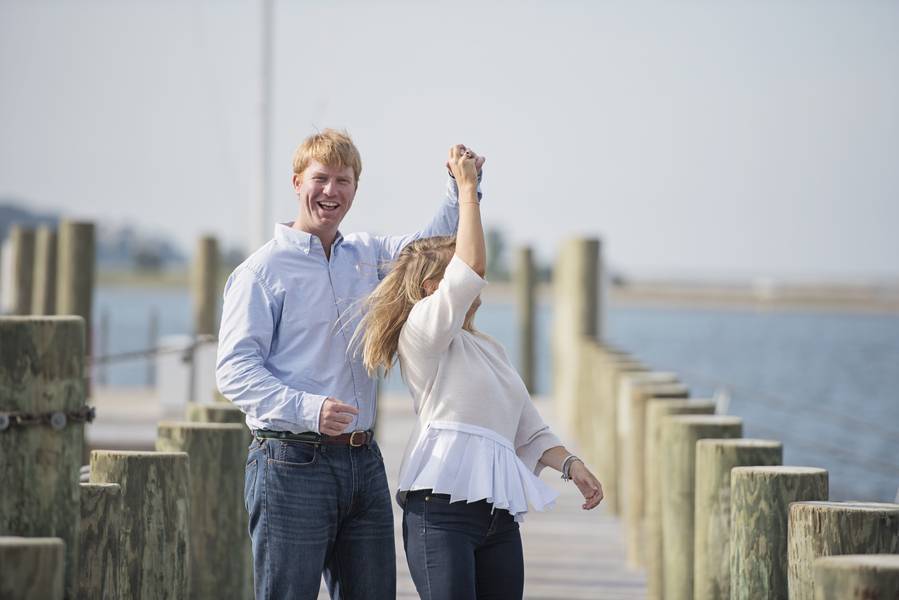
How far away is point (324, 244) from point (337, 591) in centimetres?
98

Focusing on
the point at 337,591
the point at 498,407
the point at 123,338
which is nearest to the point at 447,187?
the point at 498,407

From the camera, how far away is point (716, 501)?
217 inches

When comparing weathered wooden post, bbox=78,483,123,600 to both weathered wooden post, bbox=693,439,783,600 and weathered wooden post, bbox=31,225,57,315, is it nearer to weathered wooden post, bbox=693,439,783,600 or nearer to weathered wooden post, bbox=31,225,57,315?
weathered wooden post, bbox=693,439,783,600

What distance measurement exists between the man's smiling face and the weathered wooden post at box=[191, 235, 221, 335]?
433 inches

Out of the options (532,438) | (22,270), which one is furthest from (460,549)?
(22,270)

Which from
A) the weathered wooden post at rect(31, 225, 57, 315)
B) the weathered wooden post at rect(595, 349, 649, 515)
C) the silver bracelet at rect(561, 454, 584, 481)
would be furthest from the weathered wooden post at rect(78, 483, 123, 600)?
the weathered wooden post at rect(31, 225, 57, 315)

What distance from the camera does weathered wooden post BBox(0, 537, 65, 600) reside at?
3496 millimetres

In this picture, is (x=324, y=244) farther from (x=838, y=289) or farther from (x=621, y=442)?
(x=838, y=289)

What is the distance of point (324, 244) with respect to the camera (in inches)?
173

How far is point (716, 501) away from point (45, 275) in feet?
37.5

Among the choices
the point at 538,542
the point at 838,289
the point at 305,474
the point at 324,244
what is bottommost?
the point at 538,542

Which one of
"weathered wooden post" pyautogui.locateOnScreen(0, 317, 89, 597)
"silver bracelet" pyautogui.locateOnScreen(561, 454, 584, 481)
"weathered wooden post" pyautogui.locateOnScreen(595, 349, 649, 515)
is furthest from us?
"weathered wooden post" pyautogui.locateOnScreen(595, 349, 649, 515)

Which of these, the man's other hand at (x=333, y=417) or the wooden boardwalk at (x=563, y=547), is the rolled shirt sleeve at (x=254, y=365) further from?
the wooden boardwalk at (x=563, y=547)

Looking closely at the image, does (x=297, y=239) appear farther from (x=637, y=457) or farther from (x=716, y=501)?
(x=637, y=457)
